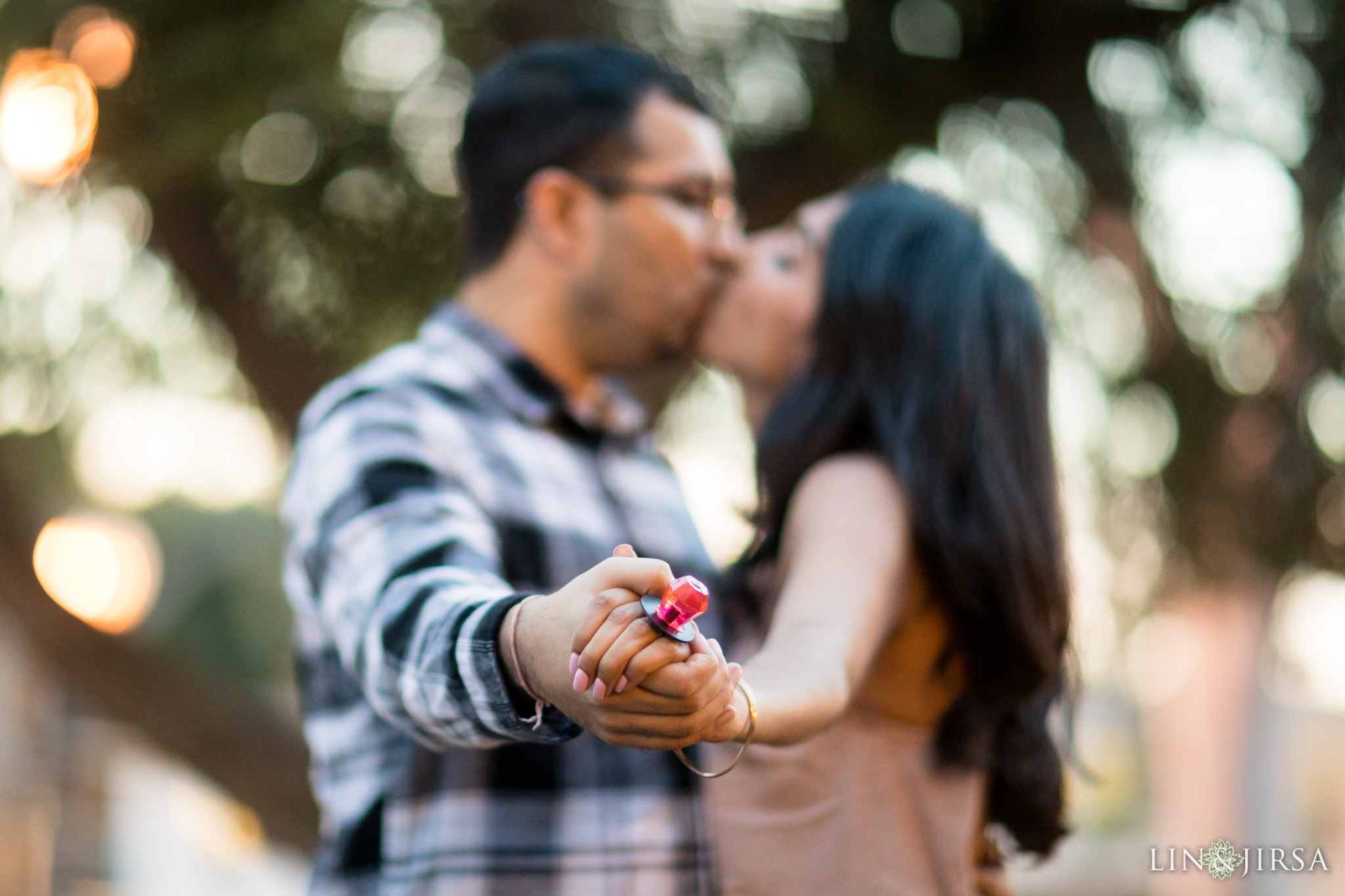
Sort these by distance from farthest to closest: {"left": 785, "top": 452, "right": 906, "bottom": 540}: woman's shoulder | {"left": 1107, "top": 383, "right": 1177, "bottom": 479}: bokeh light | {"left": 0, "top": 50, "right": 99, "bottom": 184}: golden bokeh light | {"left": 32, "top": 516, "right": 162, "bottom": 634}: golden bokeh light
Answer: {"left": 32, "top": 516, "right": 162, "bottom": 634}: golden bokeh light < {"left": 1107, "top": 383, "right": 1177, "bottom": 479}: bokeh light < {"left": 0, "top": 50, "right": 99, "bottom": 184}: golden bokeh light < {"left": 785, "top": 452, "right": 906, "bottom": 540}: woman's shoulder

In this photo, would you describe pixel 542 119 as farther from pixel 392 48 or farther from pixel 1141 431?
pixel 1141 431

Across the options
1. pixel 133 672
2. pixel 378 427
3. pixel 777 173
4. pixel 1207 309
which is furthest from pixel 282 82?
pixel 1207 309

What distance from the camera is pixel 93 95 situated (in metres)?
1.91

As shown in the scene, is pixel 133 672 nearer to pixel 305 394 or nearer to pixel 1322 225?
pixel 305 394

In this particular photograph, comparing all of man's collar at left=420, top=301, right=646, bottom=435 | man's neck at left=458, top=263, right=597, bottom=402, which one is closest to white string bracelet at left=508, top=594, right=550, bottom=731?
man's collar at left=420, top=301, right=646, bottom=435

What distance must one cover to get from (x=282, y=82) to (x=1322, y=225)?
1.93 meters

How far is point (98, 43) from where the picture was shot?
1.86m

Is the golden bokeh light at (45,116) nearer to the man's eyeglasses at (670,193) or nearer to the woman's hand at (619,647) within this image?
the man's eyeglasses at (670,193)

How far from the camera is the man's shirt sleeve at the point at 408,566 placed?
30.2 inches

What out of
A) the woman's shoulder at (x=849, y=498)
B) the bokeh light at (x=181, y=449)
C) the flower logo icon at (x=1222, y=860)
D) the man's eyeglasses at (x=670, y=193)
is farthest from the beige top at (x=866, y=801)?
the bokeh light at (x=181, y=449)

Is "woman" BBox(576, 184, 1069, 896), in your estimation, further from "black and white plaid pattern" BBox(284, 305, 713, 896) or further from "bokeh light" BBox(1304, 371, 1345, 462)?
"bokeh light" BBox(1304, 371, 1345, 462)

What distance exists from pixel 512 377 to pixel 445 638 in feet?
2.17

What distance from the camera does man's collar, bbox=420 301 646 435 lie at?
137 centimetres

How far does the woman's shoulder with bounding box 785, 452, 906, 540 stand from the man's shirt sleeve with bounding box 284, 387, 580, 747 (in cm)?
31
